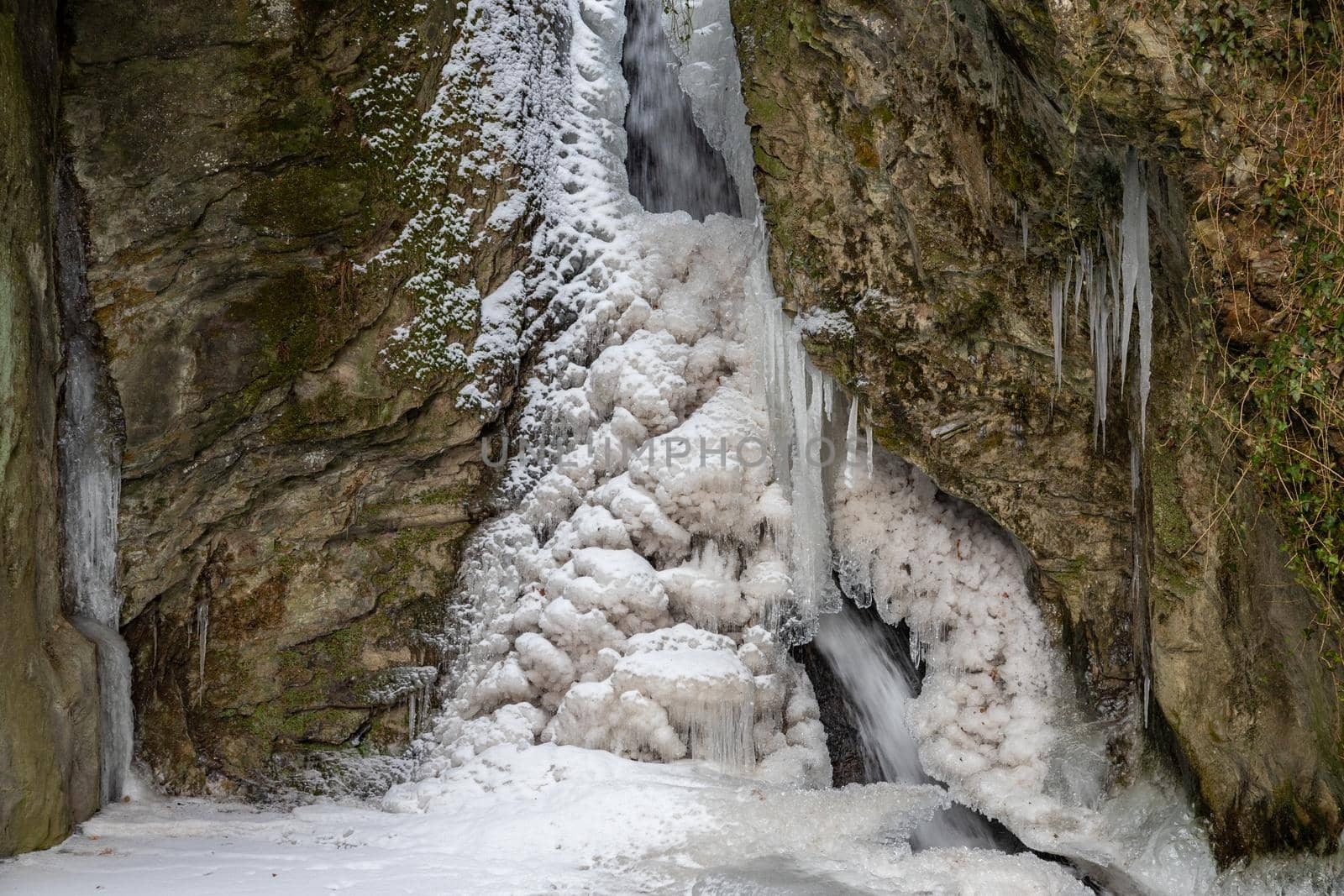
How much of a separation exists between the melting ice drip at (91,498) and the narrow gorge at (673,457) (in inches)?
1.2

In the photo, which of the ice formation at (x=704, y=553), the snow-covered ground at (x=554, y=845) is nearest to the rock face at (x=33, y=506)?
the snow-covered ground at (x=554, y=845)

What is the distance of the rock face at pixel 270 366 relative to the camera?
6332mm

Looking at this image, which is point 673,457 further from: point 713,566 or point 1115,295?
point 1115,295

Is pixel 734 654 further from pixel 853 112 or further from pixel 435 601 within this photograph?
pixel 853 112

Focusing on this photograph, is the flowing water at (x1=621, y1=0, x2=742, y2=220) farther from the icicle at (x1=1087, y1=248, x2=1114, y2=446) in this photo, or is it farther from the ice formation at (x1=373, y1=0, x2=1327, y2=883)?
the icicle at (x1=1087, y1=248, x2=1114, y2=446)

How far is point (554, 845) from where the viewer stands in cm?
540

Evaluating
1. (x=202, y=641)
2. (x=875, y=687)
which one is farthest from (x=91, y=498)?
(x=875, y=687)

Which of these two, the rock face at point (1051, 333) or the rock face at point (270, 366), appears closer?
the rock face at point (1051, 333)

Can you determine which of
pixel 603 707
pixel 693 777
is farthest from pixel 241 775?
pixel 693 777

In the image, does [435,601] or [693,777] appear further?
[435,601]

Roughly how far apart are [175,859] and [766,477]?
12.6 feet

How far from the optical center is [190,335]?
6492 mm

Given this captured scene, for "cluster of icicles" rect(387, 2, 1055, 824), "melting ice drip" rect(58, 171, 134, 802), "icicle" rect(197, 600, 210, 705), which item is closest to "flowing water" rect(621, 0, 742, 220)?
"cluster of icicles" rect(387, 2, 1055, 824)

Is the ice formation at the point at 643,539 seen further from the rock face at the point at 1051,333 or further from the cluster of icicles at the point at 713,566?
the rock face at the point at 1051,333
